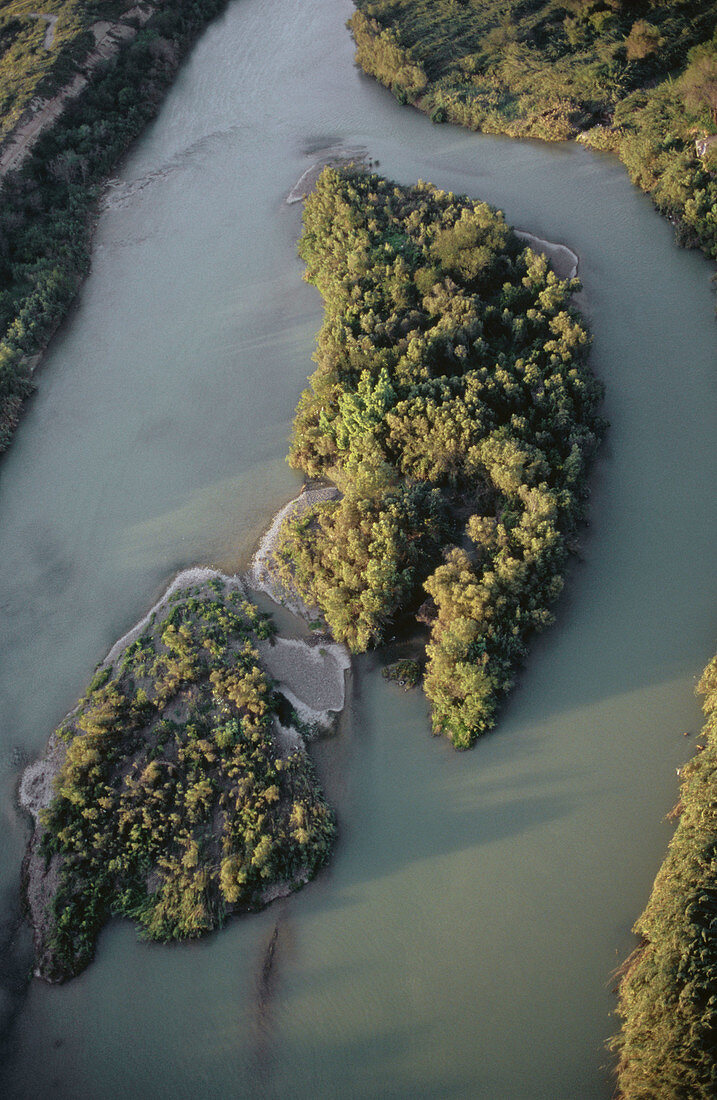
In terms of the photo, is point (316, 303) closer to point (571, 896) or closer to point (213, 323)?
point (213, 323)

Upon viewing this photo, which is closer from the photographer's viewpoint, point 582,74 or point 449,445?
point 449,445

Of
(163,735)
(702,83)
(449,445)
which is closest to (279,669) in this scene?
(163,735)

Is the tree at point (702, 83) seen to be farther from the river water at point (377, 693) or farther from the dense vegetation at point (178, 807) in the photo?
the dense vegetation at point (178, 807)

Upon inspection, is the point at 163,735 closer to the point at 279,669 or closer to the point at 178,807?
the point at 178,807

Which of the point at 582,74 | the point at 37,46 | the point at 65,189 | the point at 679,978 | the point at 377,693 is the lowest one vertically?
the point at 679,978

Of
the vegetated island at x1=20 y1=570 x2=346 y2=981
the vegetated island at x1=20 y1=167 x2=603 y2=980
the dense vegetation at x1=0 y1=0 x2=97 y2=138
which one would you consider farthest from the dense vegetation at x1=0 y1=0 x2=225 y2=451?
the vegetated island at x1=20 y1=570 x2=346 y2=981

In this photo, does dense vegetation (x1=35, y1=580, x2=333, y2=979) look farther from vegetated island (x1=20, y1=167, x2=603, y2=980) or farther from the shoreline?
the shoreline
